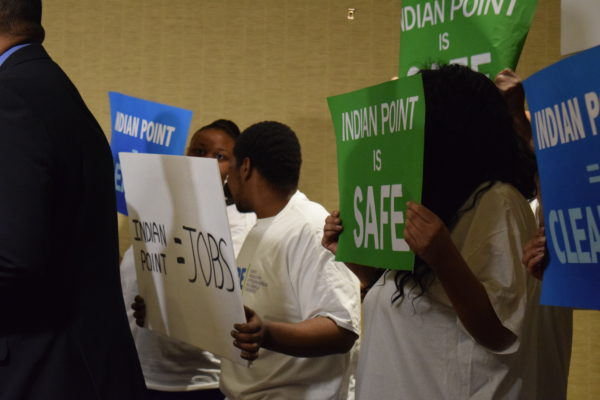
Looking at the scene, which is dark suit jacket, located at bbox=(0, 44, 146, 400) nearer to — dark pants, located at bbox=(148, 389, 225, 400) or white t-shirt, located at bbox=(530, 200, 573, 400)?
white t-shirt, located at bbox=(530, 200, 573, 400)

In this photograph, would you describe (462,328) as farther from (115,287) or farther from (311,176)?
(311,176)

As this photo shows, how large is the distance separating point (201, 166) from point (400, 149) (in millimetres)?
524

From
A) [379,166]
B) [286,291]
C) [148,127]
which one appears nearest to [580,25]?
[379,166]

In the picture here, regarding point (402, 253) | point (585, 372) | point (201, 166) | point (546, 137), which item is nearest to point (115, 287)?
point (201, 166)

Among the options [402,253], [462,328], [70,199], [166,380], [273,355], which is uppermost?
[70,199]

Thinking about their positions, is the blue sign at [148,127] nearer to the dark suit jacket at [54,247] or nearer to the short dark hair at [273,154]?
the short dark hair at [273,154]

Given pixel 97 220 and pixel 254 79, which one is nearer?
pixel 97 220

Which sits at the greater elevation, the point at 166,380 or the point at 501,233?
the point at 501,233

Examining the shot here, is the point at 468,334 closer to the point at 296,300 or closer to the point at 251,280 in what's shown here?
the point at 296,300

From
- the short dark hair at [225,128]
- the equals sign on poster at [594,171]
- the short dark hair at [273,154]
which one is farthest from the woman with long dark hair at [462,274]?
the short dark hair at [225,128]

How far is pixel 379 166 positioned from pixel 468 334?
346mm

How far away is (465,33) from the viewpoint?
160cm

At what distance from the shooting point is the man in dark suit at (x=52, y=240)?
4.21ft

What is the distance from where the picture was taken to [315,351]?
1855 millimetres
